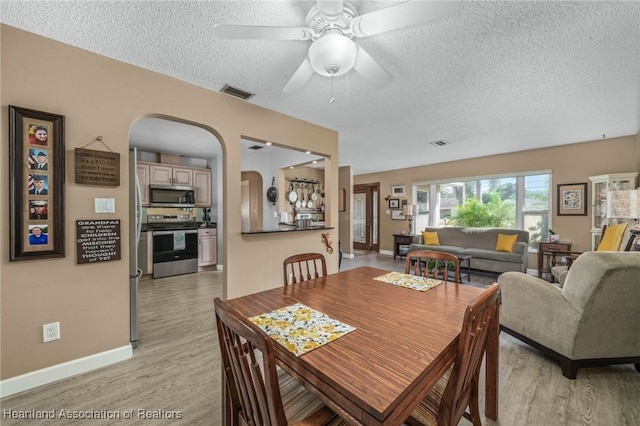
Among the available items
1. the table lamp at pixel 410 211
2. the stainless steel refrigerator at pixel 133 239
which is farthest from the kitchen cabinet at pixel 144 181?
the table lamp at pixel 410 211

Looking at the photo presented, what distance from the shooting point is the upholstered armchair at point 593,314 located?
5.92 ft

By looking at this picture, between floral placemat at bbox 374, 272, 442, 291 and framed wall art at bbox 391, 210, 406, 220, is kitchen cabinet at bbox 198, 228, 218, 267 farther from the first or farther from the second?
framed wall art at bbox 391, 210, 406, 220

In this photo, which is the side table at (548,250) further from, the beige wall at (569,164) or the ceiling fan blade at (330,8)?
the ceiling fan blade at (330,8)

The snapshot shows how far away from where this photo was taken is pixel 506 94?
275cm

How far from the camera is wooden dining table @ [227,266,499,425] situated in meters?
0.77

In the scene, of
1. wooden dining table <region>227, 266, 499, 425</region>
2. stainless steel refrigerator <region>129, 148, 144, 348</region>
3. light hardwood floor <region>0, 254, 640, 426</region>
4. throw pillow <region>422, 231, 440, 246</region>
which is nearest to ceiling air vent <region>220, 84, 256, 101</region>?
stainless steel refrigerator <region>129, 148, 144, 348</region>

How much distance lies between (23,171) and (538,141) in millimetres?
6492

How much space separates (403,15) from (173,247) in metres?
5.16

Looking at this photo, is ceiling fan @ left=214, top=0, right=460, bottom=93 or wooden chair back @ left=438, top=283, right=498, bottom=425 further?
ceiling fan @ left=214, top=0, right=460, bottom=93

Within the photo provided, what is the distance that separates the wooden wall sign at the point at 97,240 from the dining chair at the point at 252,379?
170cm

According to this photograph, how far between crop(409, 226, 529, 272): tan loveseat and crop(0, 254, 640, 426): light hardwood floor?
264 centimetres

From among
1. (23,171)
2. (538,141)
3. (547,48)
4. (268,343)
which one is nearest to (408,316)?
(268,343)

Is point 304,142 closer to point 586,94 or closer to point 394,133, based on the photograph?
point 394,133

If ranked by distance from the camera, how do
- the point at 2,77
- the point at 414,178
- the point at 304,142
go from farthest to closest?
the point at 414,178 → the point at 304,142 → the point at 2,77
